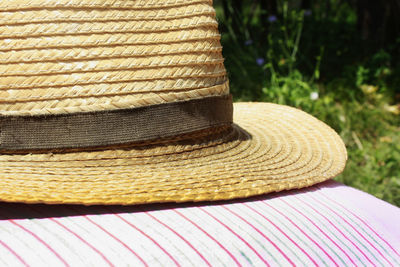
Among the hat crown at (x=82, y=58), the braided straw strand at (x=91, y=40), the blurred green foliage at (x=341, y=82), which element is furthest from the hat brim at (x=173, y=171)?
the blurred green foliage at (x=341, y=82)

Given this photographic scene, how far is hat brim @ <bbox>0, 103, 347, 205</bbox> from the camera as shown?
117 cm

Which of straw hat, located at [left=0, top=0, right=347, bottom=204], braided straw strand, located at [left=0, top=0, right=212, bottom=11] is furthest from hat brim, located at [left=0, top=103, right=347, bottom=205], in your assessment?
braided straw strand, located at [left=0, top=0, right=212, bottom=11]

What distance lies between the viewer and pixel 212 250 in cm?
114

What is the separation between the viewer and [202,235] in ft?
3.85

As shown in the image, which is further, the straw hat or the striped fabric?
the straw hat

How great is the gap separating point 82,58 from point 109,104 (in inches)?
5.3

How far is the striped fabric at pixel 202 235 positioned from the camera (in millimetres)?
1052

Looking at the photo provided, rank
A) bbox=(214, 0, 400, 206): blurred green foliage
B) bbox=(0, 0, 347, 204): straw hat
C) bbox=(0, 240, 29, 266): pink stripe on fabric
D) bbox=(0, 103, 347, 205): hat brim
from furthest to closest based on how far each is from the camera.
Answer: bbox=(214, 0, 400, 206): blurred green foliage → bbox=(0, 0, 347, 204): straw hat → bbox=(0, 103, 347, 205): hat brim → bbox=(0, 240, 29, 266): pink stripe on fabric

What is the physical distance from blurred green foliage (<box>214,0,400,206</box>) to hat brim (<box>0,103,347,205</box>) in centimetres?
131

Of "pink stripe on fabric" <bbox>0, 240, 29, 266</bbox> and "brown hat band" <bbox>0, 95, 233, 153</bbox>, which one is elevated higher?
"brown hat band" <bbox>0, 95, 233, 153</bbox>

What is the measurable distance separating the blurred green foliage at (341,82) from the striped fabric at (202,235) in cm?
145

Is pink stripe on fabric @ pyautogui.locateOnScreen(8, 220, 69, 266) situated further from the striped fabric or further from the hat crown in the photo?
the hat crown

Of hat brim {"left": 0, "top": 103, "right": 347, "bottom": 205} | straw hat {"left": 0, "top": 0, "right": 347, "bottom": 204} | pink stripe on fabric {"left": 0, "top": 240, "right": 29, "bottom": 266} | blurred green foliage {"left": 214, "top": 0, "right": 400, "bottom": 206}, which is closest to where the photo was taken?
pink stripe on fabric {"left": 0, "top": 240, "right": 29, "bottom": 266}

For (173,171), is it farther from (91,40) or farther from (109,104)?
(91,40)
